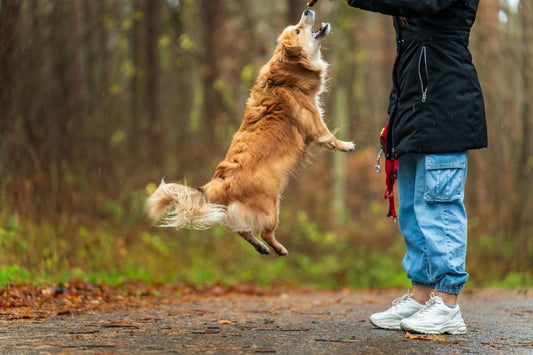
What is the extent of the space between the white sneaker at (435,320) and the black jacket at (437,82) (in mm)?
933

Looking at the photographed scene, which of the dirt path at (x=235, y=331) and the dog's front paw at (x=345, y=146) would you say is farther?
the dog's front paw at (x=345, y=146)

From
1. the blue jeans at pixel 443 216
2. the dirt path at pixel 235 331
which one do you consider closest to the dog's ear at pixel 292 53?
the blue jeans at pixel 443 216

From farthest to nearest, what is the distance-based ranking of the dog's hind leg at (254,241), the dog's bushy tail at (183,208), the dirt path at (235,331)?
the dog's hind leg at (254,241)
the dog's bushy tail at (183,208)
the dirt path at (235,331)

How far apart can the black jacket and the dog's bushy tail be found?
4.54 feet

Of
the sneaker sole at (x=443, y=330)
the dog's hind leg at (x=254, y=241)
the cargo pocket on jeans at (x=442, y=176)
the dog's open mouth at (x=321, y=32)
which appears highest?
the dog's open mouth at (x=321, y=32)

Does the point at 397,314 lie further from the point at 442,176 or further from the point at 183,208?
the point at 183,208

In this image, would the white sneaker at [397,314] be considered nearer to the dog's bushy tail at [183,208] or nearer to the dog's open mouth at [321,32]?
the dog's bushy tail at [183,208]

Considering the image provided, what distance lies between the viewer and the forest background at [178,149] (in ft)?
26.7

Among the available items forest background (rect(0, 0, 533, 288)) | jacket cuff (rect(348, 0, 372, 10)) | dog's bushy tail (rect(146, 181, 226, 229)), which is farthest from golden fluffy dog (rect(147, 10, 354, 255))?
forest background (rect(0, 0, 533, 288))

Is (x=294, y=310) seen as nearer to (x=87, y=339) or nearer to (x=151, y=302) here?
(x=151, y=302)

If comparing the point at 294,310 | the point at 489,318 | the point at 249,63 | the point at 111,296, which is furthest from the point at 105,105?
the point at 489,318

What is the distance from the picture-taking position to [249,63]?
13.6m

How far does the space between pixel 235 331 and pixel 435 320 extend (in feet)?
3.93

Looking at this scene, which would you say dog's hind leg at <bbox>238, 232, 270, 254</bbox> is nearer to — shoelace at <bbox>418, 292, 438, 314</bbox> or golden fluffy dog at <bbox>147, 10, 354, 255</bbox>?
golden fluffy dog at <bbox>147, 10, 354, 255</bbox>
